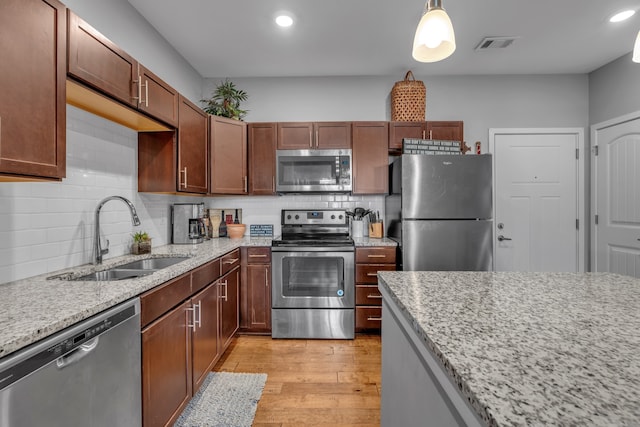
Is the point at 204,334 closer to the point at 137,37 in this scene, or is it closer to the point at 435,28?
the point at 435,28

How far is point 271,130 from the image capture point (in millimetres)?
3221

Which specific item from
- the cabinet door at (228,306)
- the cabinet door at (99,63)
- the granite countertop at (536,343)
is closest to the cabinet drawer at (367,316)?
the cabinet door at (228,306)

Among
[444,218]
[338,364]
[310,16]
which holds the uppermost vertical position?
[310,16]

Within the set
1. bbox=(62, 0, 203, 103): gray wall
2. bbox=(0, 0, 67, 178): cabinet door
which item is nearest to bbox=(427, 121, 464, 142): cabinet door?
bbox=(62, 0, 203, 103): gray wall

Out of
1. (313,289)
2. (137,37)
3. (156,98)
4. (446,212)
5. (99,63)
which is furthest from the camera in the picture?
(313,289)

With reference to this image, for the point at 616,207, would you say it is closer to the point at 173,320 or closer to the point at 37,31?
the point at 173,320

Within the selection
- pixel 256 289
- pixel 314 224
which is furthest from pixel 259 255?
pixel 314 224

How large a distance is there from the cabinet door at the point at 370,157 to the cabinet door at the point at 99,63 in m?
2.02

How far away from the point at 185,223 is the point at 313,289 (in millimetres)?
1338

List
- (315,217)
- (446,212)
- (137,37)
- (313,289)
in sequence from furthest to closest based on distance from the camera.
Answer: (315,217)
(313,289)
(446,212)
(137,37)

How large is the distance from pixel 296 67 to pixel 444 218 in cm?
214

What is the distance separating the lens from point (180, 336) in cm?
173

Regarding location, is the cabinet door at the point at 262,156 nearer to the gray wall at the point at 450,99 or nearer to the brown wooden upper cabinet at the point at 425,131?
the gray wall at the point at 450,99

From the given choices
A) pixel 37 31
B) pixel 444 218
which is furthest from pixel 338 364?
pixel 37 31
